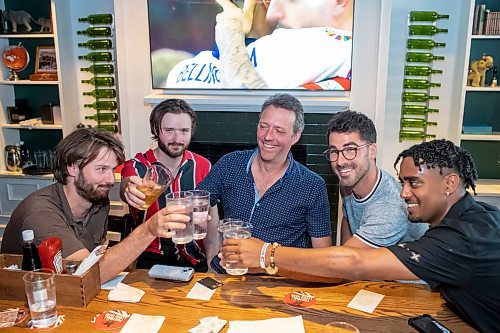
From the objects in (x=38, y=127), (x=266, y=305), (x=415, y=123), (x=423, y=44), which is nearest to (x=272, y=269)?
(x=266, y=305)

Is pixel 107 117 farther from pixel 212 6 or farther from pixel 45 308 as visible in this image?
pixel 45 308

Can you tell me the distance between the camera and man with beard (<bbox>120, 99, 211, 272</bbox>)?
2.30m

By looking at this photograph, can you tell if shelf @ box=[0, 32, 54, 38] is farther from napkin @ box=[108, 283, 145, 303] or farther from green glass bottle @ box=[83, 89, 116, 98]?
napkin @ box=[108, 283, 145, 303]

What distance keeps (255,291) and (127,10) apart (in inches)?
117

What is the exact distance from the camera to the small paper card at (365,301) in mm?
1474

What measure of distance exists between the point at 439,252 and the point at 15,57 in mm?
3950

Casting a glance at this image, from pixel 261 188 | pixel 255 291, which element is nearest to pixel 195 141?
pixel 261 188

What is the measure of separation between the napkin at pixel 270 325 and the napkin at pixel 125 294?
371 millimetres

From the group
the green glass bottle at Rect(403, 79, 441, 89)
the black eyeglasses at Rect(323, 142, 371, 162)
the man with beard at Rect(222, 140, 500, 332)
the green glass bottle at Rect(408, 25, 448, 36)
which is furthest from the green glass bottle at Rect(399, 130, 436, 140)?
the man with beard at Rect(222, 140, 500, 332)

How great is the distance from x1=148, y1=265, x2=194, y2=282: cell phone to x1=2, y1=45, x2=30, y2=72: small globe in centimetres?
313

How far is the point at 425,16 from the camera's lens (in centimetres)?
351

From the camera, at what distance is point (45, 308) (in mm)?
1380

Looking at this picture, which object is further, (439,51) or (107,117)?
(107,117)

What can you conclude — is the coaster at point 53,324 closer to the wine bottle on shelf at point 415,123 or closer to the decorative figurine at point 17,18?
the wine bottle on shelf at point 415,123
